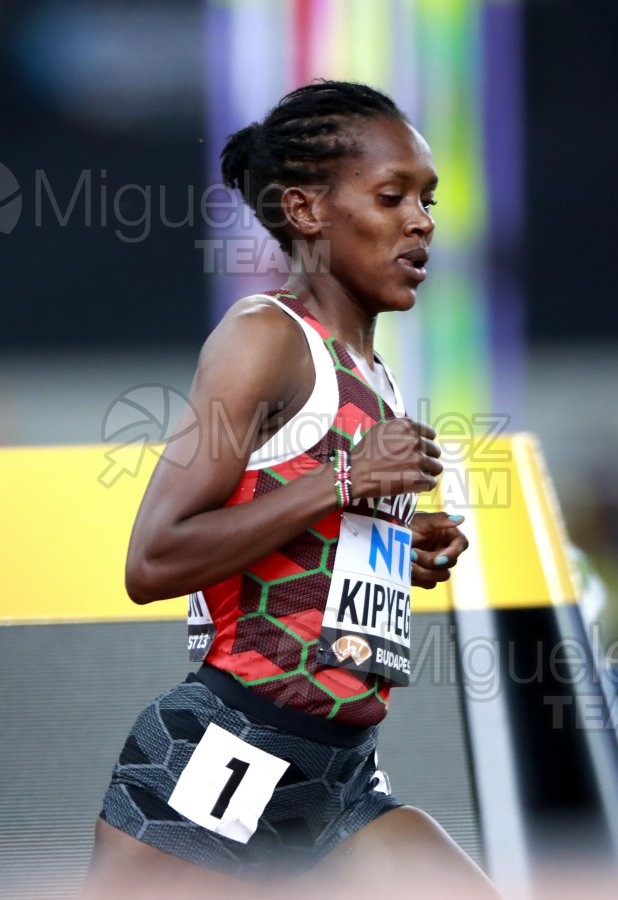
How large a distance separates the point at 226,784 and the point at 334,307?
0.63 metres

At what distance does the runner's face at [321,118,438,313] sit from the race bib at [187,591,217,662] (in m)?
0.46

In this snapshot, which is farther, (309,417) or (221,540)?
(309,417)

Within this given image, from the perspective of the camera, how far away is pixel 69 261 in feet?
18.7

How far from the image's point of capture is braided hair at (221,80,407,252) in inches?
60.4

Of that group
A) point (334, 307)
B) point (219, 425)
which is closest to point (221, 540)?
point (219, 425)

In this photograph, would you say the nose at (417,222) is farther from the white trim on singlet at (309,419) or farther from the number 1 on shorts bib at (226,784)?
the number 1 on shorts bib at (226,784)

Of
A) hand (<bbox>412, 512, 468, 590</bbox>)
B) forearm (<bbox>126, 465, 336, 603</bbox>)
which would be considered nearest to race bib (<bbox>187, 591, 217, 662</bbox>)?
forearm (<bbox>126, 465, 336, 603</bbox>)

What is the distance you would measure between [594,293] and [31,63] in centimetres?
298

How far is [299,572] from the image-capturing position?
4.55 feet

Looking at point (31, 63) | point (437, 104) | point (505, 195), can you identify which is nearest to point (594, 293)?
point (505, 195)

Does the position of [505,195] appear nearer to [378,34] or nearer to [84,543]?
[378,34]

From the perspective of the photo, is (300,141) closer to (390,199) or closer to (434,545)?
(390,199)

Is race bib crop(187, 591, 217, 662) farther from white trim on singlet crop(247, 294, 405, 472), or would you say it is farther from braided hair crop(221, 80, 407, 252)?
braided hair crop(221, 80, 407, 252)

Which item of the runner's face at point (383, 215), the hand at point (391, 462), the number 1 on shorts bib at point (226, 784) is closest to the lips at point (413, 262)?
the runner's face at point (383, 215)
